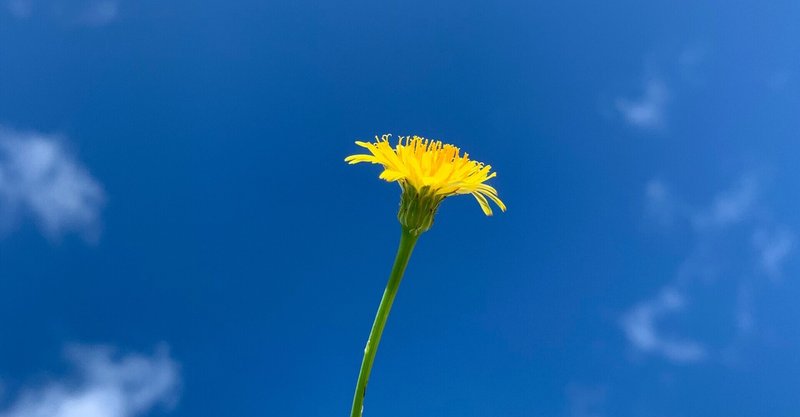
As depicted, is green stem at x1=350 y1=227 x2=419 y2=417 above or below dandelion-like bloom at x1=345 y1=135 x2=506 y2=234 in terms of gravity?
below

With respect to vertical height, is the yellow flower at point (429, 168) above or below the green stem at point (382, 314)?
above

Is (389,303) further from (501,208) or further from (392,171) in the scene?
(501,208)

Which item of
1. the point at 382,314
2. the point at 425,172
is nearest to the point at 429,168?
the point at 425,172

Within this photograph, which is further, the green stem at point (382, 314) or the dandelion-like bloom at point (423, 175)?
the dandelion-like bloom at point (423, 175)

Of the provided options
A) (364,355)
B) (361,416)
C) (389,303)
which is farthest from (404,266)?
(361,416)
